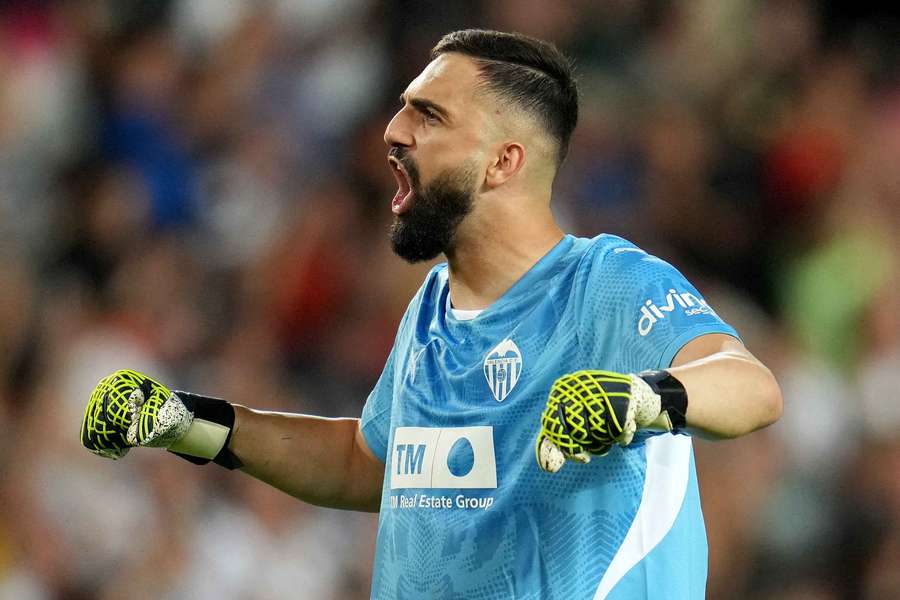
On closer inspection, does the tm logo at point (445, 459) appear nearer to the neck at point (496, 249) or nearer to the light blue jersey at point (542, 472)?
the light blue jersey at point (542, 472)

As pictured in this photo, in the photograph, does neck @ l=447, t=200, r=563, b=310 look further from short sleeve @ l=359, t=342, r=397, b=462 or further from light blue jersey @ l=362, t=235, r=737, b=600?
short sleeve @ l=359, t=342, r=397, b=462

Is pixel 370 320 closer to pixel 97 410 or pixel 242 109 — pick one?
pixel 242 109

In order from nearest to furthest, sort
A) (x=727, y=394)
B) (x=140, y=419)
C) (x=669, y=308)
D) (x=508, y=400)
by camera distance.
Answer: (x=727, y=394) → (x=669, y=308) → (x=508, y=400) → (x=140, y=419)

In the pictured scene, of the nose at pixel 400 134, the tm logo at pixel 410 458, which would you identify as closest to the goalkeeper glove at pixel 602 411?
the tm logo at pixel 410 458

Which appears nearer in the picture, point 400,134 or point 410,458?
point 410,458

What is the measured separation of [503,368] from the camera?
293 cm

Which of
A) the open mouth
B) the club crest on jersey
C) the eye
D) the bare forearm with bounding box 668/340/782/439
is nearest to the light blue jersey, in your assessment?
the club crest on jersey

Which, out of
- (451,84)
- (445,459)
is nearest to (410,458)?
(445,459)

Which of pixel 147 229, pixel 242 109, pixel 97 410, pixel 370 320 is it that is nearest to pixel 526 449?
pixel 97 410

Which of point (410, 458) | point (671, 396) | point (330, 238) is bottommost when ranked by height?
point (671, 396)

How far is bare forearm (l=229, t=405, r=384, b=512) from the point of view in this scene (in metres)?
3.43

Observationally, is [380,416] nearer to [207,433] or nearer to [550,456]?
[207,433]

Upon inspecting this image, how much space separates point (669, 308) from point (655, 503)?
1.39ft

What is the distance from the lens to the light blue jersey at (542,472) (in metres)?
2.72
